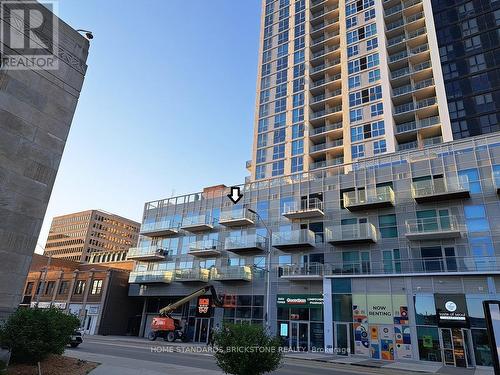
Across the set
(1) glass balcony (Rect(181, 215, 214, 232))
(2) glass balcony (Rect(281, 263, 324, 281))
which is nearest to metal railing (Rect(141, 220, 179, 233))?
(1) glass balcony (Rect(181, 215, 214, 232))

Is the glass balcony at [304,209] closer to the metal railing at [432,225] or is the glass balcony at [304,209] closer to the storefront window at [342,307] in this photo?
the storefront window at [342,307]

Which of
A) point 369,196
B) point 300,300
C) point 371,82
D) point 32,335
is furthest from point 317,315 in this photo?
point 371,82

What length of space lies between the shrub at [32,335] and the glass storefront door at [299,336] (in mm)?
23826

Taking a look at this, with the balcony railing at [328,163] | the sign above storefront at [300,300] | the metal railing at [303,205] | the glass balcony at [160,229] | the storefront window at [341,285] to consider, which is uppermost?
the balcony railing at [328,163]

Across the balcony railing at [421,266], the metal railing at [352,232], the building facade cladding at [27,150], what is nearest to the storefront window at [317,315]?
the balcony railing at [421,266]

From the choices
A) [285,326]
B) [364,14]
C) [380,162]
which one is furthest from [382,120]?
[285,326]

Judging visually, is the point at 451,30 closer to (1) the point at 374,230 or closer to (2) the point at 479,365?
(1) the point at 374,230

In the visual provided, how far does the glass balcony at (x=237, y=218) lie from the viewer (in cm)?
4162

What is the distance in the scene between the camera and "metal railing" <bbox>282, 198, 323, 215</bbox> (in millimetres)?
37784

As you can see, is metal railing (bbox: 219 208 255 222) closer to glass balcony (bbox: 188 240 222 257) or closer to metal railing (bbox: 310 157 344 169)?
glass balcony (bbox: 188 240 222 257)

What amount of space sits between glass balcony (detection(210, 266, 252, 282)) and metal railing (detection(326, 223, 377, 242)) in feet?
31.7

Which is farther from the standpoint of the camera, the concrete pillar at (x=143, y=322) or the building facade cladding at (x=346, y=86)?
the building facade cladding at (x=346, y=86)

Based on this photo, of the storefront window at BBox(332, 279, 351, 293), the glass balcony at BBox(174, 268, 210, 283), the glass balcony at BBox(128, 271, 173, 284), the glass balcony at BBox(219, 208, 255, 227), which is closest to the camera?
the storefront window at BBox(332, 279, 351, 293)

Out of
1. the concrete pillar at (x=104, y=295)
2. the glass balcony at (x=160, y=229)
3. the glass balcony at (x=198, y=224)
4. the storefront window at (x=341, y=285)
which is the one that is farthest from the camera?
the glass balcony at (x=160, y=229)
